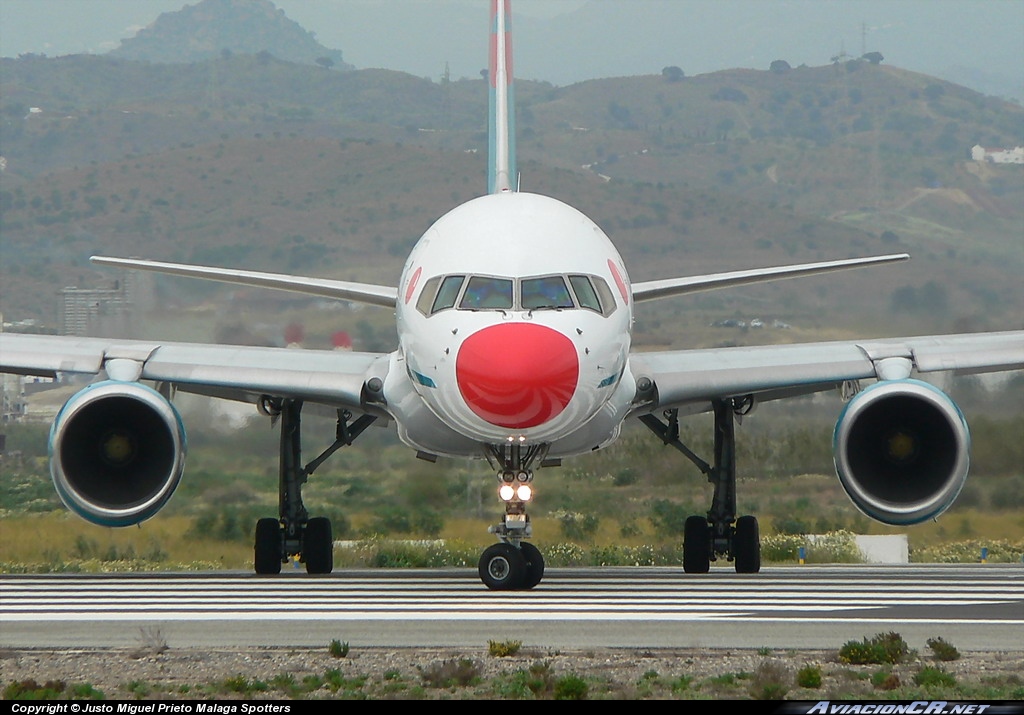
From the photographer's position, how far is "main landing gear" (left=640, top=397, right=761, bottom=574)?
68.2 ft

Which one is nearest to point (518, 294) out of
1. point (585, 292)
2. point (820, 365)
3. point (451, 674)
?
point (585, 292)

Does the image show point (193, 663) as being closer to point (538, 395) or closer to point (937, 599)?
point (538, 395)

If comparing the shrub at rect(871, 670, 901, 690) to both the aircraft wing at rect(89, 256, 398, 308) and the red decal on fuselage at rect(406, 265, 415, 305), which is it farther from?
the aircraft wing at rect(89, 256, 398, 308)

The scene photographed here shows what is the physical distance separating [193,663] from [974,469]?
1910cm

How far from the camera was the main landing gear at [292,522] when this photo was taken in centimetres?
2062

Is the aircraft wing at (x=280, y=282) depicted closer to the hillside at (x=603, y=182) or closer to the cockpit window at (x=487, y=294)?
the cockpit window at (x=487, y=294)

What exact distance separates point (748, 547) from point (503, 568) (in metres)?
5.21

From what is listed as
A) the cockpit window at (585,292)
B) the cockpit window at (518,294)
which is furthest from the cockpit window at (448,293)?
the cockpit window at (585,292)

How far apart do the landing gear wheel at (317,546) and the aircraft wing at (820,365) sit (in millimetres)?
4418

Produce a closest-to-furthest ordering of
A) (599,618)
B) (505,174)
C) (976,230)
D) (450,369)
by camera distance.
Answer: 1. (599,618)
2. (450,369)
3. (505,174)
4. (976,230)

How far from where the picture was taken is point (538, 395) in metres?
14.5

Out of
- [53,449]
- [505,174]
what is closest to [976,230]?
[505,174]

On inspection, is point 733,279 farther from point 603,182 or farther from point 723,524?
point 603,182

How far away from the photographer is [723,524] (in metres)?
21.0
